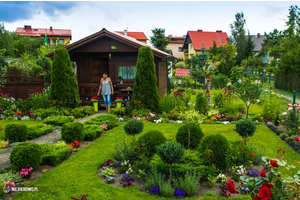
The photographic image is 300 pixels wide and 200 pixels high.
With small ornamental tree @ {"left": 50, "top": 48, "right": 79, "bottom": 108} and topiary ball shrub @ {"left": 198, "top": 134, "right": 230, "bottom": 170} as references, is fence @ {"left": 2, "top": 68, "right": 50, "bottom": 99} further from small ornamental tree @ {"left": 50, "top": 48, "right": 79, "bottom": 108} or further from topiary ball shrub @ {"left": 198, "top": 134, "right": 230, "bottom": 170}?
topiary ball shrub @ {"left": 198, "top": 134, "right": 230, "bottom": 170}

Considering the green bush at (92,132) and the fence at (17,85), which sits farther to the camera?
the fence at (17,85)

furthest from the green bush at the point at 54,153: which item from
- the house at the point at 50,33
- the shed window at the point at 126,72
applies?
the house at the point at 50,33

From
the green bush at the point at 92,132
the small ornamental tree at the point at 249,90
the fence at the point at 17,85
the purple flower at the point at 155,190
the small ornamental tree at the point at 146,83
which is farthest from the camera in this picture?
the fence at the point at 17,85

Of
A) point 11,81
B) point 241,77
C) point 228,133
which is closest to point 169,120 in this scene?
point 228,133

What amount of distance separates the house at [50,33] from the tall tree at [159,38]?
1004 inches

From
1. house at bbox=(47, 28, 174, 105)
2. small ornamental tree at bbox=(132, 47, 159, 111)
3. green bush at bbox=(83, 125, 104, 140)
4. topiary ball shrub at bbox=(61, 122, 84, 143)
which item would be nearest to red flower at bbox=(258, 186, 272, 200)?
topiary ball shrub at bbox=(61, 122, 84, 143)

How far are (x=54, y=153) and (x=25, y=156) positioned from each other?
86 centimetres

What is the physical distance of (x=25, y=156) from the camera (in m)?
5.32

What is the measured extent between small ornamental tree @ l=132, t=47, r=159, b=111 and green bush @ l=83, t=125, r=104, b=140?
385 cm

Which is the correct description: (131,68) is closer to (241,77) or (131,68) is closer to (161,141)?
(241,77)

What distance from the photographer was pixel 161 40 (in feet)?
139

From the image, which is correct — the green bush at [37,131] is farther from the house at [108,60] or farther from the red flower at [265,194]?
the red flower at [265,194]

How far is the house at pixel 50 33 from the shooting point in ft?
194

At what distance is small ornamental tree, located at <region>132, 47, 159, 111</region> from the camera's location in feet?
40.0
